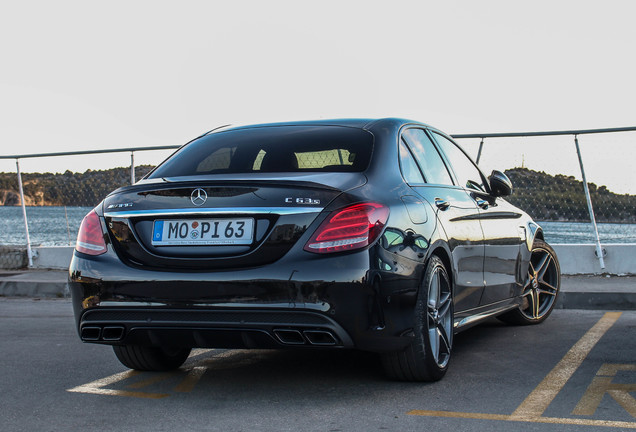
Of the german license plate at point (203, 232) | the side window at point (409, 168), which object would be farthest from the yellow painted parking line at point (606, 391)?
the german license plate at point (203, 232)

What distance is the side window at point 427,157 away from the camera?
17.1 ft

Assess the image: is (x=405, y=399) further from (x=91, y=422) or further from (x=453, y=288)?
(x=91, y=422)

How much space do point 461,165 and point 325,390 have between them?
222 centimetres

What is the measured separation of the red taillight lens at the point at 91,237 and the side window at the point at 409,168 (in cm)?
167

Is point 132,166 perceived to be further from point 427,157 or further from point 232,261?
point 232,261

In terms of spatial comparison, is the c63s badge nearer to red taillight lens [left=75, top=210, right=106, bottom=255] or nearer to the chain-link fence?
red taillight lens [left=75, top=210, right=106, bottom=255]

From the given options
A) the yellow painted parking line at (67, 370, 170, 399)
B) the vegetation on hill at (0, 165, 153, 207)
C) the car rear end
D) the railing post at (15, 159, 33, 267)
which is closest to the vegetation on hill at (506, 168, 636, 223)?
the vegetation on hill at (0, 165, 153, 207)

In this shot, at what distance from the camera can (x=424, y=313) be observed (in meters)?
4.44

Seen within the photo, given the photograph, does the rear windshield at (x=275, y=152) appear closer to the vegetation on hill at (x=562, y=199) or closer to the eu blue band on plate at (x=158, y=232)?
the eu blue band on plate at (x=158, y=232)

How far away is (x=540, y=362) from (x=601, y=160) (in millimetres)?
5299

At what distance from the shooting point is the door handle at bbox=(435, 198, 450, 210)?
495cm

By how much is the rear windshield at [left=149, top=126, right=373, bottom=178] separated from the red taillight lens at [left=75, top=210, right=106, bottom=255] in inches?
20.3

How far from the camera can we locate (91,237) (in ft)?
14.8

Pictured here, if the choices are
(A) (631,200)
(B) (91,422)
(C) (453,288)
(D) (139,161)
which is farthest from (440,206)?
(D) (139,161)
